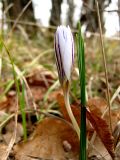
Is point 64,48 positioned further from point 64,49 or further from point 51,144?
point 51,144

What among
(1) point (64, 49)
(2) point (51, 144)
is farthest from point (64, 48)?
(2) point (51, 144)

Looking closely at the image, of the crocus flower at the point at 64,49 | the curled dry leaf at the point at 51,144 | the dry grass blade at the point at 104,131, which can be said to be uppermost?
the crocus flower at the point at 64,49

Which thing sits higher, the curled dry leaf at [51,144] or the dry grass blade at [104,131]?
the dry grass blade at [104,131]

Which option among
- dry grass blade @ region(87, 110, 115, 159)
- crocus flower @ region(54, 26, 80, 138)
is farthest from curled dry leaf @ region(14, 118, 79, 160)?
crocus flower @ region(54, 26, 80, 138)

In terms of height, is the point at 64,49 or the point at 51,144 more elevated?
the point at 64,49

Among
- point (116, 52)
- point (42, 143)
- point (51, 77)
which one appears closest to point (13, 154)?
point (42, 143)

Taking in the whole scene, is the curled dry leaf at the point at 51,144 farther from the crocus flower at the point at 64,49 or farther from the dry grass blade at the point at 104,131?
the crocus flower at the point at 64,49

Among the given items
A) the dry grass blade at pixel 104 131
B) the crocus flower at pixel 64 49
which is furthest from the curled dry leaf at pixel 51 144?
the crocus flower at pixel 64 49
